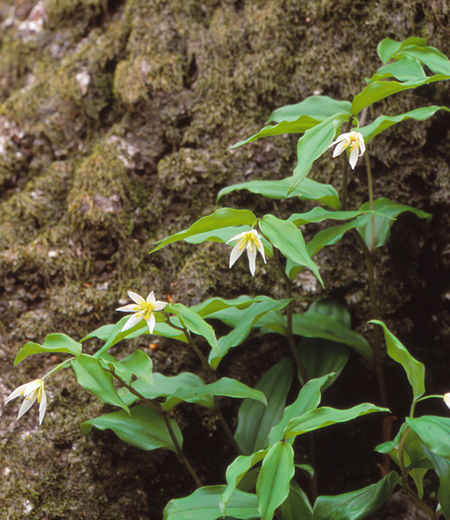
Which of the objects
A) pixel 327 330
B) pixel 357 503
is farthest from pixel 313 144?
pixel 357 503

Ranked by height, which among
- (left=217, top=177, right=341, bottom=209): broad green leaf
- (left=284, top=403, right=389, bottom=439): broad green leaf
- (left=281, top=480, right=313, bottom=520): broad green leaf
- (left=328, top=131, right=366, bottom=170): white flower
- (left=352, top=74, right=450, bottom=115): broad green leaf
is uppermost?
(left=352, top=74, right=450, bottom=115): broad green leaf

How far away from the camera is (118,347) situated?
1.79 m

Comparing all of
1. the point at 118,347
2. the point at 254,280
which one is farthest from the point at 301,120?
the point at 118,347

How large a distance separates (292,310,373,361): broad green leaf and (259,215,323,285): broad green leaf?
48 centimetres

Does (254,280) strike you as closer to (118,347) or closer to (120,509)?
(118,347)

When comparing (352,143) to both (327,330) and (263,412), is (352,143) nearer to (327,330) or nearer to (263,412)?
(327,330)

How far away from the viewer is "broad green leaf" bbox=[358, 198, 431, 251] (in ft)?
5.21

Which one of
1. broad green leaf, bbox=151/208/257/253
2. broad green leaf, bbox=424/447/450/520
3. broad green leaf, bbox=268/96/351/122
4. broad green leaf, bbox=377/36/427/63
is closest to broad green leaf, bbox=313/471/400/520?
broad green leaf, bbox=424/447/450/520

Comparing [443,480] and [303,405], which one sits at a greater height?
[303,405]

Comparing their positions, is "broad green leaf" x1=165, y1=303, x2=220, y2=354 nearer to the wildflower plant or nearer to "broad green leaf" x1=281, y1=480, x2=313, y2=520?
the wildflower plant

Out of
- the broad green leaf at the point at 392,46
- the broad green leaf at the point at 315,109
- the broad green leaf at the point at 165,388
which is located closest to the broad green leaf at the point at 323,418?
the broad green leaf at the point at 165,388

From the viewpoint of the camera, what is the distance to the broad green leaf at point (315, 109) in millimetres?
1561

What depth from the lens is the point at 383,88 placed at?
1261 millimetres

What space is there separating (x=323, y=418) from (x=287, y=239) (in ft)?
1.53
